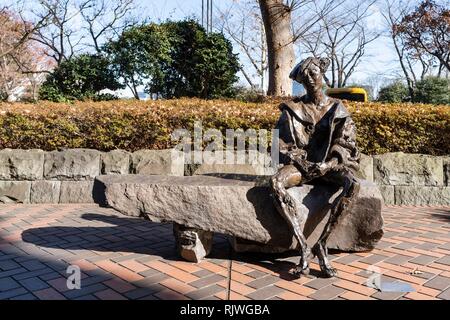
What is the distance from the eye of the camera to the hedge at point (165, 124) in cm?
612

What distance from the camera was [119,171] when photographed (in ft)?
20.2

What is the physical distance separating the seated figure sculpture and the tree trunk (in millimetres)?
5265

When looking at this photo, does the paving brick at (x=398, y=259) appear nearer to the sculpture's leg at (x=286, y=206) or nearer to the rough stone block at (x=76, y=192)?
the sculpture's leg at (x=286, y=206)

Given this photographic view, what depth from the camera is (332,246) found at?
139 inches

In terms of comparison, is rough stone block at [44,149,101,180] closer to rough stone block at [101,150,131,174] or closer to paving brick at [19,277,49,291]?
rough stone block at [101,150,131,174]

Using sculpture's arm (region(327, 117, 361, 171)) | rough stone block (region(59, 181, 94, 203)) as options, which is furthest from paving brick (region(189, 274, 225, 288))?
rough stone block (region(59, 181, 94, 203))

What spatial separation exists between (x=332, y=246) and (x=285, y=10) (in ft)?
21.8

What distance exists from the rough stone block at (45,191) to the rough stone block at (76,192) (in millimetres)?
82

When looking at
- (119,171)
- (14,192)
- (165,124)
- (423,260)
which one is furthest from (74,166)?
(423,260)

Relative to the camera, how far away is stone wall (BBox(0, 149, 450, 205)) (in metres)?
6.02

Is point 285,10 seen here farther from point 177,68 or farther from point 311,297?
point 311,297

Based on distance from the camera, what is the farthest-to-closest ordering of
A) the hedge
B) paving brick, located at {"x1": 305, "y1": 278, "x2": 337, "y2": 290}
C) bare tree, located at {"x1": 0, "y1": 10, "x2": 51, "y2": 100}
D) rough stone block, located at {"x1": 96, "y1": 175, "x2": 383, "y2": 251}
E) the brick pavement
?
bare tree, located at {"x1": 0, "y1": 10, "x2": 51, "y2": 100}
the hedge
rough stone block, located at {"x1": 96, "y1": 175, "x2": 383, "y2": 251}
paving brick, located at {"x1": 305, "y1": 278, "x2": 337, "y2": 290}
the brick pavement
